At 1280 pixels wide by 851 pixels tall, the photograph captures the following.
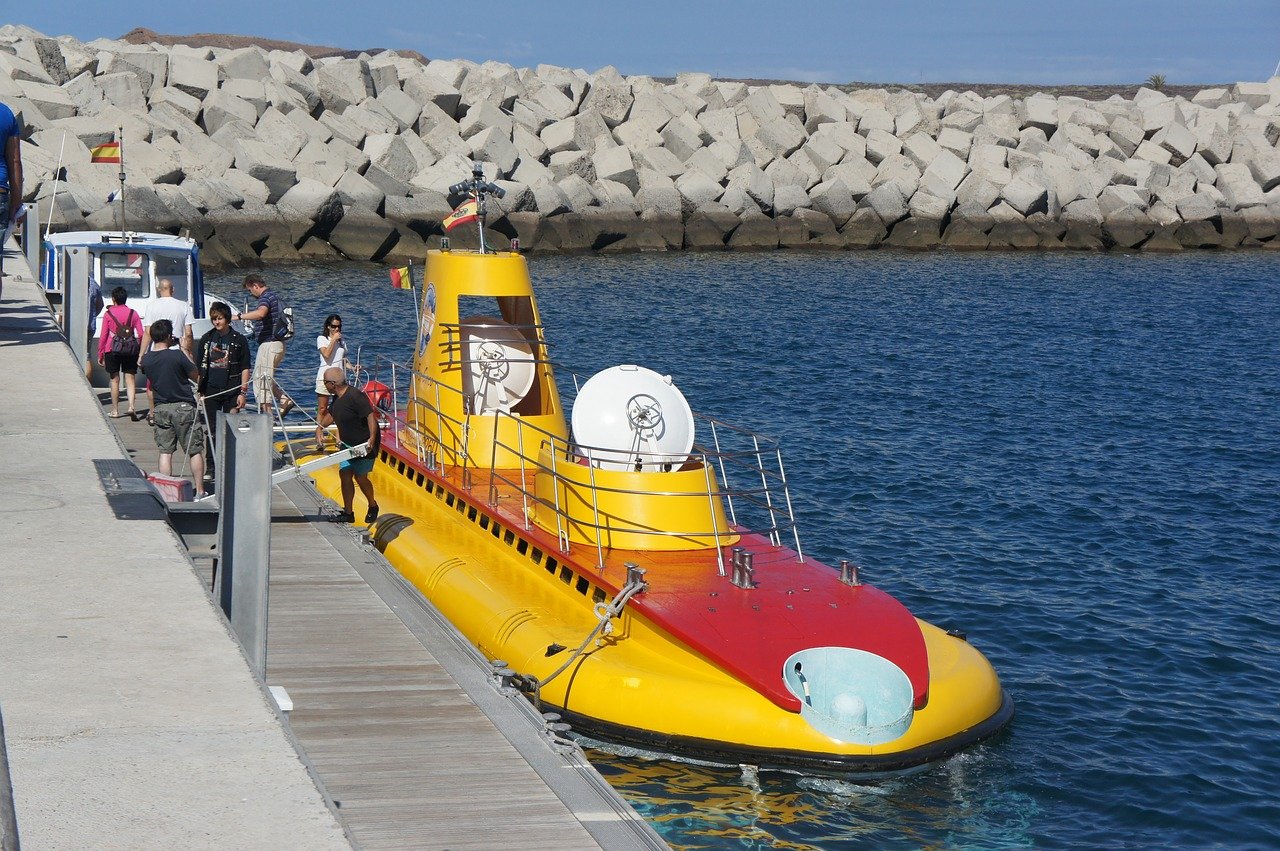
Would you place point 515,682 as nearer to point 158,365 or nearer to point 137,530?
point 137,530

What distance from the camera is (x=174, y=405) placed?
1533 cm

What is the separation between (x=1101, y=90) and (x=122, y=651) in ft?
376

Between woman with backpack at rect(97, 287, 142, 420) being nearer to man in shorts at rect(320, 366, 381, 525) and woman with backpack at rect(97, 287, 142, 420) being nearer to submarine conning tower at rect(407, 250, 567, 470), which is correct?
submarine conning tower at rect(407, 250, 567, 470)

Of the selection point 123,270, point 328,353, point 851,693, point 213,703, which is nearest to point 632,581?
point 851,693

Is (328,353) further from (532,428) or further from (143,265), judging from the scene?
(143,265)

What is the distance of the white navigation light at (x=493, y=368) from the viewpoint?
15.9 m

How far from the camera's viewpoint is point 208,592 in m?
7.39

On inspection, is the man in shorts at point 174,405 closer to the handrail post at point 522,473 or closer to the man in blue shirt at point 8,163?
the man in blue shirt at point 8,163

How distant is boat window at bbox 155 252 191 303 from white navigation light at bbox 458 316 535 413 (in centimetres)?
779

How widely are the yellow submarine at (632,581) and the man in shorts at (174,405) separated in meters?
2.04

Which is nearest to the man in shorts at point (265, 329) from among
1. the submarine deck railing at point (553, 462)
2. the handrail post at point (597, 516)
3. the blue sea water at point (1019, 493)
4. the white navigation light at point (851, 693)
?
the submarine deck railing at point (553, 462)

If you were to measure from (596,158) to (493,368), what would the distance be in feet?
123

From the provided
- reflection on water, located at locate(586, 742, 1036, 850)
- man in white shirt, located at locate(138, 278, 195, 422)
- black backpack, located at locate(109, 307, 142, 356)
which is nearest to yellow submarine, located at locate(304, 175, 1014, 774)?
reflection on water, located at locate(586, 742, 1036, 850)

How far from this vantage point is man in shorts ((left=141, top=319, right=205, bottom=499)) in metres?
15.2
